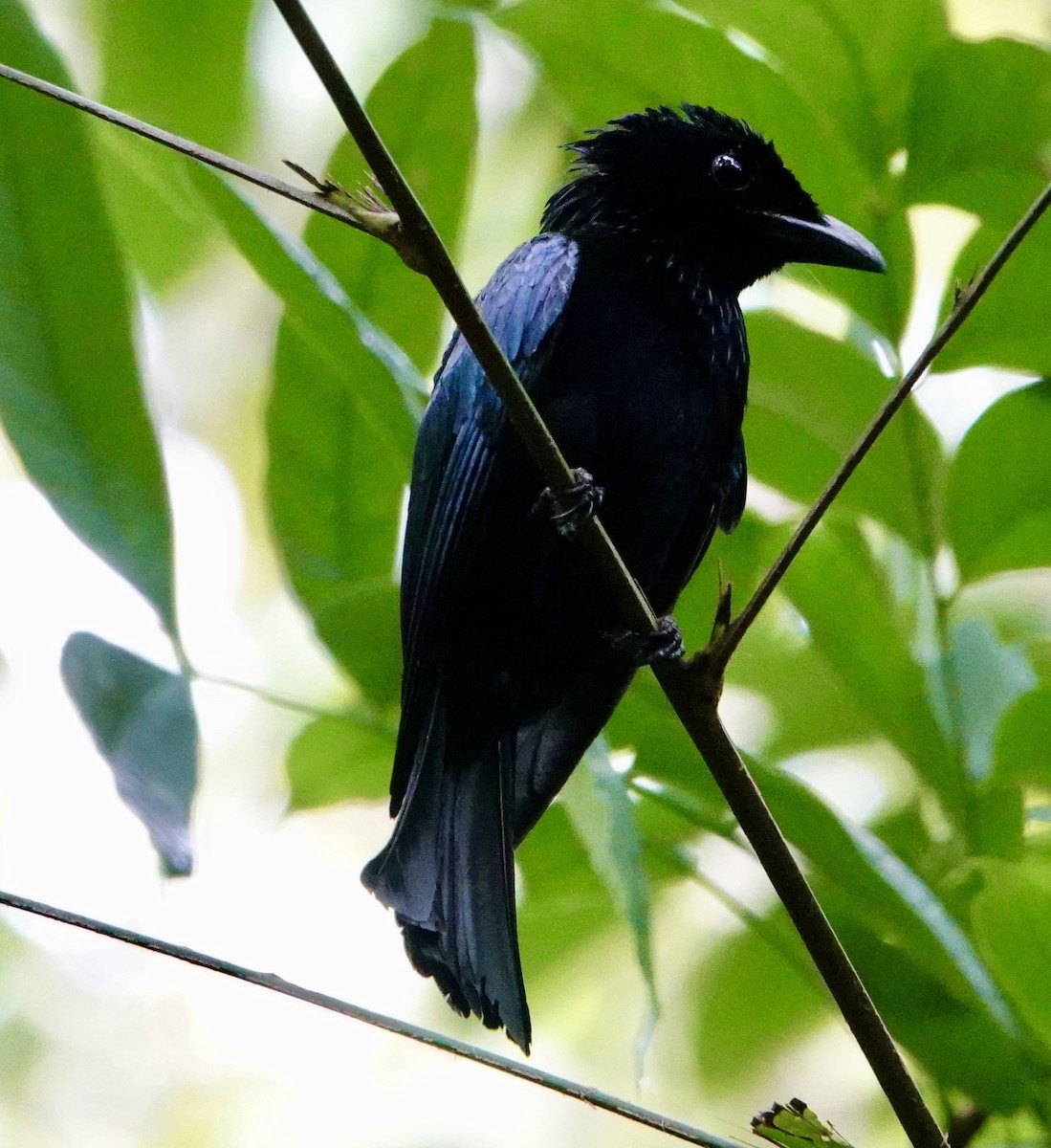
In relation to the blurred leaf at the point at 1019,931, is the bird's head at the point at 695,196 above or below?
above

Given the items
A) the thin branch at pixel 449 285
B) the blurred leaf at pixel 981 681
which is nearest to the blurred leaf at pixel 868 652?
the blurred leaf at pixel 981 681

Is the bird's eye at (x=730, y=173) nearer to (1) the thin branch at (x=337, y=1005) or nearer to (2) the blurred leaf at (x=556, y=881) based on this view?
(2) the blurred leaf at (x=556, y=881)

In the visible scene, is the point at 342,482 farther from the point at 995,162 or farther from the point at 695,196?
the point at 995,162

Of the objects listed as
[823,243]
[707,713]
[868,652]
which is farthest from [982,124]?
[707,713]

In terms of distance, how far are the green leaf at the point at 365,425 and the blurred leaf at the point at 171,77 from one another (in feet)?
0.97

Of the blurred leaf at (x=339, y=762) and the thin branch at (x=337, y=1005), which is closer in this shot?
the thin branch at (x=337, y=1005)

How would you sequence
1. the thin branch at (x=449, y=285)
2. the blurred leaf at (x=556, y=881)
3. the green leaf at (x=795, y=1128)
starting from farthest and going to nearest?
the blurred leaf at (x=556, y=881) < the green leaf at (x=795, y=1128) < the thin branch at (x=449, y=285)

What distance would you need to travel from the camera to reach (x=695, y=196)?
2502 millimetres

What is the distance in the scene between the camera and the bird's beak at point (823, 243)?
207cm

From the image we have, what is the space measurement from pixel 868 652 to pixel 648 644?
413 millimetres

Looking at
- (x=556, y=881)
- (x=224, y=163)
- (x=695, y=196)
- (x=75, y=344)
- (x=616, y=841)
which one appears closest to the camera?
(x=224, y=163)

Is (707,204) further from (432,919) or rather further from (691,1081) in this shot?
(691,1081)

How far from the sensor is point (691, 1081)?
108 inches

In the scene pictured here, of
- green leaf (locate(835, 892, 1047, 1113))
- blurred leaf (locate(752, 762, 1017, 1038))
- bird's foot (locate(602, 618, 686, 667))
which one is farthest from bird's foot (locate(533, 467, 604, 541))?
green leaf (locate(835, 892, 1047, 1113))
